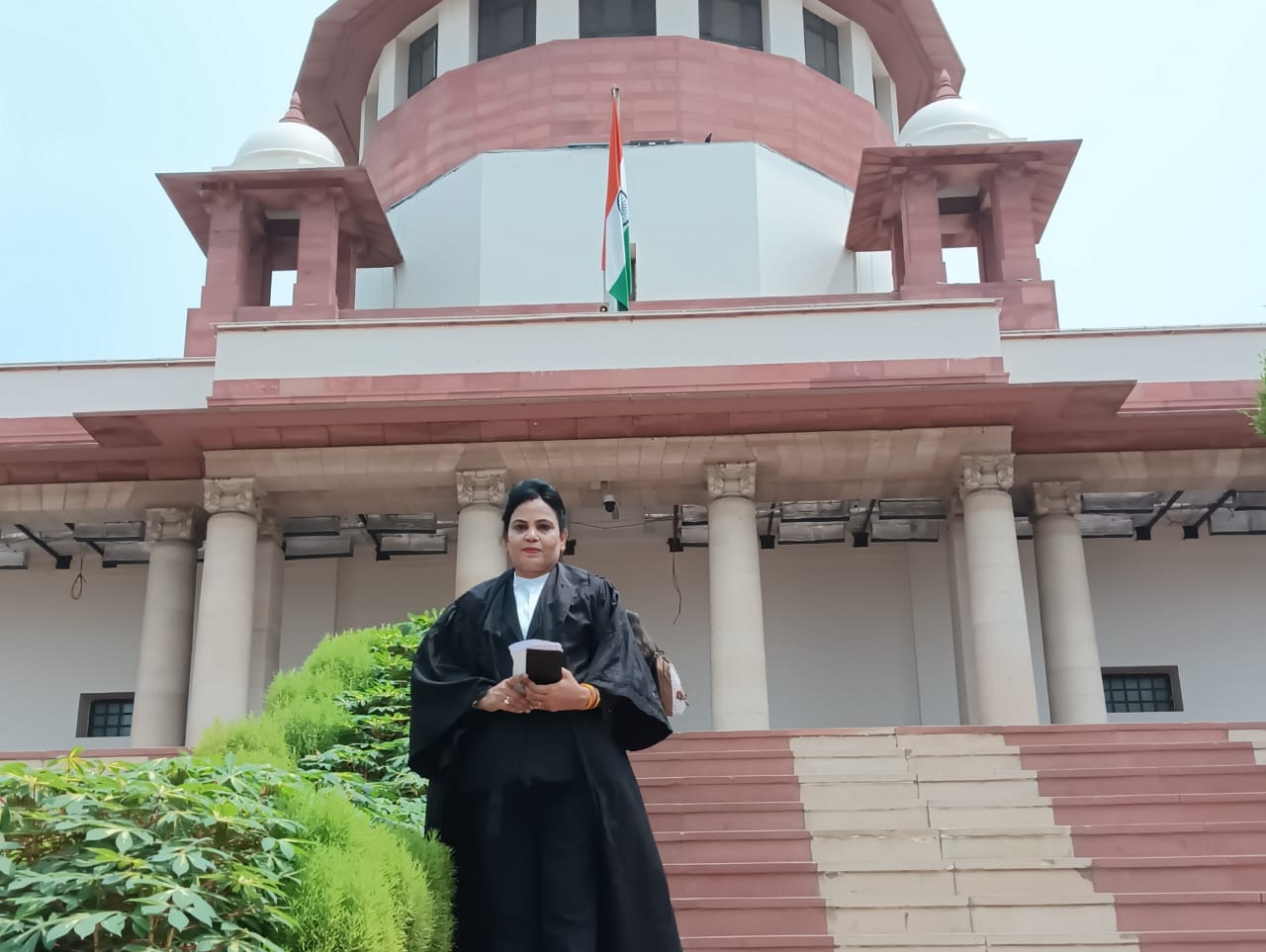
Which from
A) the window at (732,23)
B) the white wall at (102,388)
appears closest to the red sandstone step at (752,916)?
the white wall at (102,388)

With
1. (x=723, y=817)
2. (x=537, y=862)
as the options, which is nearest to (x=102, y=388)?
(x=723, y=817)

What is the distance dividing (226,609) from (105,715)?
15.4 feet

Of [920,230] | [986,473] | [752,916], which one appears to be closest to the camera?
[752,916]

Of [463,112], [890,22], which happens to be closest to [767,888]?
[463,112]

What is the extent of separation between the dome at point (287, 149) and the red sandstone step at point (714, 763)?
1259 centimetres

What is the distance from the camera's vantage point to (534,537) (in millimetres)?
4930

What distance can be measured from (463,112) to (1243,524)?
13134mm

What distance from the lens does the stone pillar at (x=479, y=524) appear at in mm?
15344

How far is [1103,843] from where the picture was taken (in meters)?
9.00

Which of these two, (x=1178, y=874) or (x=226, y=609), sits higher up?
(x=226, y=609)

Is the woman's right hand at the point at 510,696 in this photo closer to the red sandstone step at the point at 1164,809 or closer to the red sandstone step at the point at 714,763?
the red sandstone step at the point at 714,763

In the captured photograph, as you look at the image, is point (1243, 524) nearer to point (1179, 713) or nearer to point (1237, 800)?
point (1179, 713)

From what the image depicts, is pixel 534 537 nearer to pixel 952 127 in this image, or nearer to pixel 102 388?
pixel 102 388

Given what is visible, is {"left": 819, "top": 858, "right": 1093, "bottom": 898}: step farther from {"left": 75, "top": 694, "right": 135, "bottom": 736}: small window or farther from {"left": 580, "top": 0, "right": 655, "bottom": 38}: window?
{"left": 580, "top": 0, "right": 655, "bottom": 38}: window
